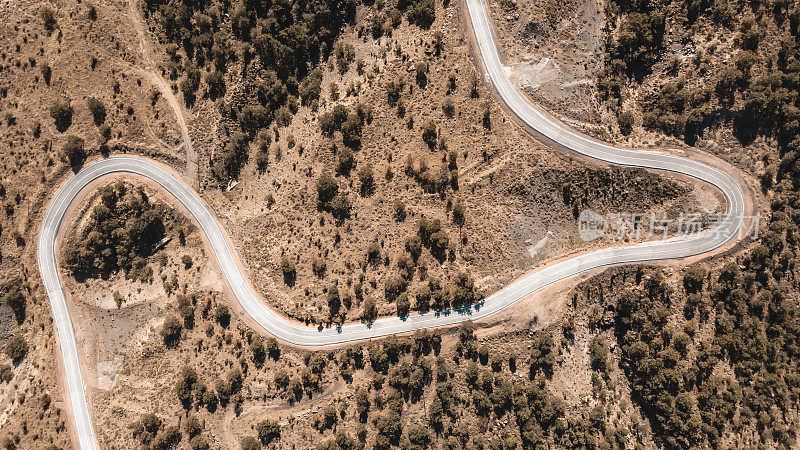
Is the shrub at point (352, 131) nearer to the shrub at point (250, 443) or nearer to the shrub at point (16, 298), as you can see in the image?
the shrub at point (250, 443)

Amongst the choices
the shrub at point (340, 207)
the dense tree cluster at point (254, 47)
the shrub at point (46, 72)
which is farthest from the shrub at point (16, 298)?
the shrub at point (340, 207)

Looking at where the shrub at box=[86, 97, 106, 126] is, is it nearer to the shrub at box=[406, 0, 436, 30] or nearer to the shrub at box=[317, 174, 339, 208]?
the shrub at box=[317, 174, 339, 208]

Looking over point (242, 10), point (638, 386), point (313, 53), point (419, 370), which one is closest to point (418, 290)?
point (419, 370)

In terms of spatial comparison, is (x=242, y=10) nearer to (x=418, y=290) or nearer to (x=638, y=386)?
(x=418, y=290)

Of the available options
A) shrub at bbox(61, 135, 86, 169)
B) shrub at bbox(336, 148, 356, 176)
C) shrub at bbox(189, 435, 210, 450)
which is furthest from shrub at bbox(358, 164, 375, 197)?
shrub at bbox(61, 135, 86, 169)

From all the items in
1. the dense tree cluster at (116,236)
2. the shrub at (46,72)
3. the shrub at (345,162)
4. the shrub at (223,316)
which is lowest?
the shrub at (223,316)

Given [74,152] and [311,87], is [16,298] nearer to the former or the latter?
[74,152]
